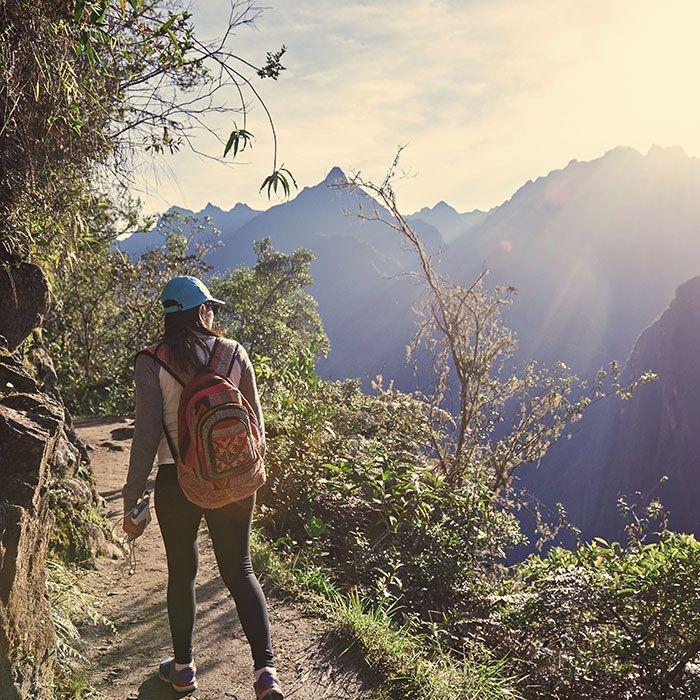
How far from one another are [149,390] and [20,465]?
580 mm

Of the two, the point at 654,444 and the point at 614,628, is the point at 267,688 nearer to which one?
the point at 614,628

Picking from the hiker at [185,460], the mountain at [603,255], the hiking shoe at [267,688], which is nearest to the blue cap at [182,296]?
the hiker at [185,460]

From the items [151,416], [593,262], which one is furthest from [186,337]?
[593,262]

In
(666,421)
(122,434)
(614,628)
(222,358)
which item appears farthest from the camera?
(666,421)

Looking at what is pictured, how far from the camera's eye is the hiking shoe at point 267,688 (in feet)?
7.84

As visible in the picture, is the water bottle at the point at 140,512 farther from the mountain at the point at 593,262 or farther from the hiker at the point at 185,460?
the mountain at the point at 593,262

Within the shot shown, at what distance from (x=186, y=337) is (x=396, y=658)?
2.11 metres

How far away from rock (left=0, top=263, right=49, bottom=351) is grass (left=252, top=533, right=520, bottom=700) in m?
2.33

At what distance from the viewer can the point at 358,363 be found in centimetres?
12019

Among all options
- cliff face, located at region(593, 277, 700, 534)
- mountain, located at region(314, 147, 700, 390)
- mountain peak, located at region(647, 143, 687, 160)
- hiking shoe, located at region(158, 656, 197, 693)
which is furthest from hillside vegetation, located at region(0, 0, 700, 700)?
mountain peak, located at region(647, 143, 687, 160)

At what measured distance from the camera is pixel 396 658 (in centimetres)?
309

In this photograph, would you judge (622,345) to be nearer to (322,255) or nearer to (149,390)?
(322,255)

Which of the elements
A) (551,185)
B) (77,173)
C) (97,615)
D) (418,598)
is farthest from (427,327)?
(551,185)

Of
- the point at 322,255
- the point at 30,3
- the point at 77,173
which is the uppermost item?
the point at 322,255
